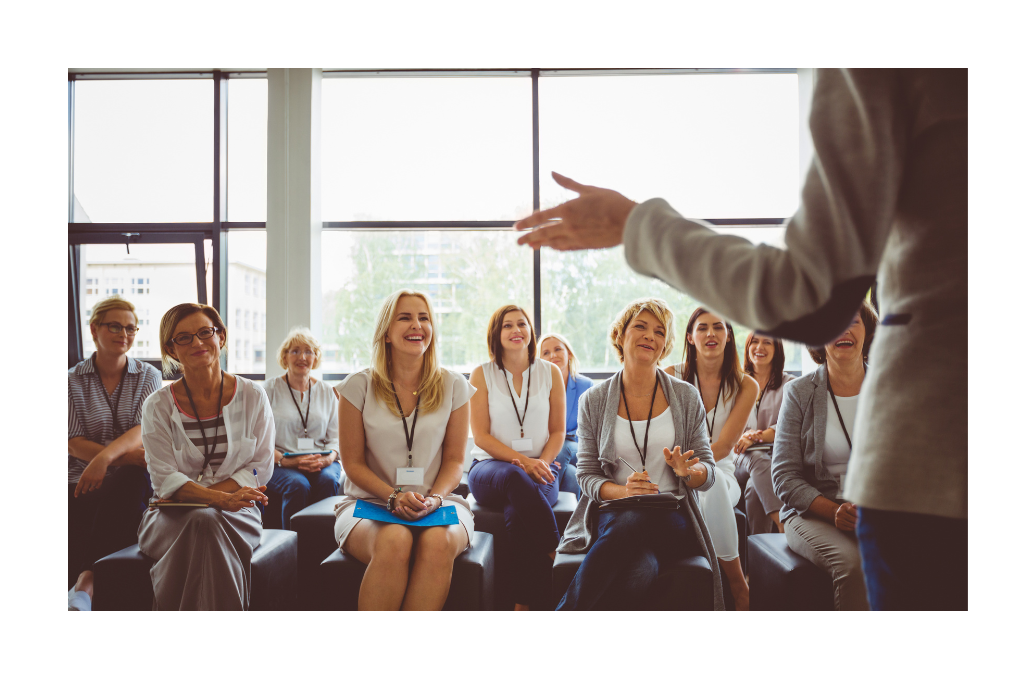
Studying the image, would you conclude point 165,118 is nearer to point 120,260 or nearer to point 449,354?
point 120,260

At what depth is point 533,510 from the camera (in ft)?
10.1

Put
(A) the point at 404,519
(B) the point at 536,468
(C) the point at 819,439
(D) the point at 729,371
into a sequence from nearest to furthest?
(A) the point at 404,519 < (C) the point at 819,439 < (B) the point at 536,468 < (D) the point at 729,371

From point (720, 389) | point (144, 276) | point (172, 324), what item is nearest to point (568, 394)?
point (720, 389)

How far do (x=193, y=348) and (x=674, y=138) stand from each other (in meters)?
5.10

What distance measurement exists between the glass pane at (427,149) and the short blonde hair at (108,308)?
9.87 feet

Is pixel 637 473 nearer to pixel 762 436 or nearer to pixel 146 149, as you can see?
pixel 762 436

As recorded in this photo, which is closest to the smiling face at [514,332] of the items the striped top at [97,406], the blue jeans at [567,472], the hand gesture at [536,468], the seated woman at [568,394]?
the seated woman at [568,394]

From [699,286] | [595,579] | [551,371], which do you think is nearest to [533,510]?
[595,579]

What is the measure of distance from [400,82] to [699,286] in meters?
6.25

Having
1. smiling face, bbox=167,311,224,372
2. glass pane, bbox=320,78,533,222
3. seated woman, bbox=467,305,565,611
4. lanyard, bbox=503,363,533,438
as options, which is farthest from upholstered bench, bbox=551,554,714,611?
glass pane, bbox=320,78,533,222

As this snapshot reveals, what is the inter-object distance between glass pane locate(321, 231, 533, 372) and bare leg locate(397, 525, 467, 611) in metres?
3.92

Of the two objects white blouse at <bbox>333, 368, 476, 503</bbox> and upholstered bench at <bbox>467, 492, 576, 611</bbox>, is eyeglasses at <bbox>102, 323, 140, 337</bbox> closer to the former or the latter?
white blouse at <bbox>333, 368, 476, 503</bbox>

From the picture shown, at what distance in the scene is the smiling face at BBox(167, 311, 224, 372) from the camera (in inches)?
107

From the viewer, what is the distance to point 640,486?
8.55ft
